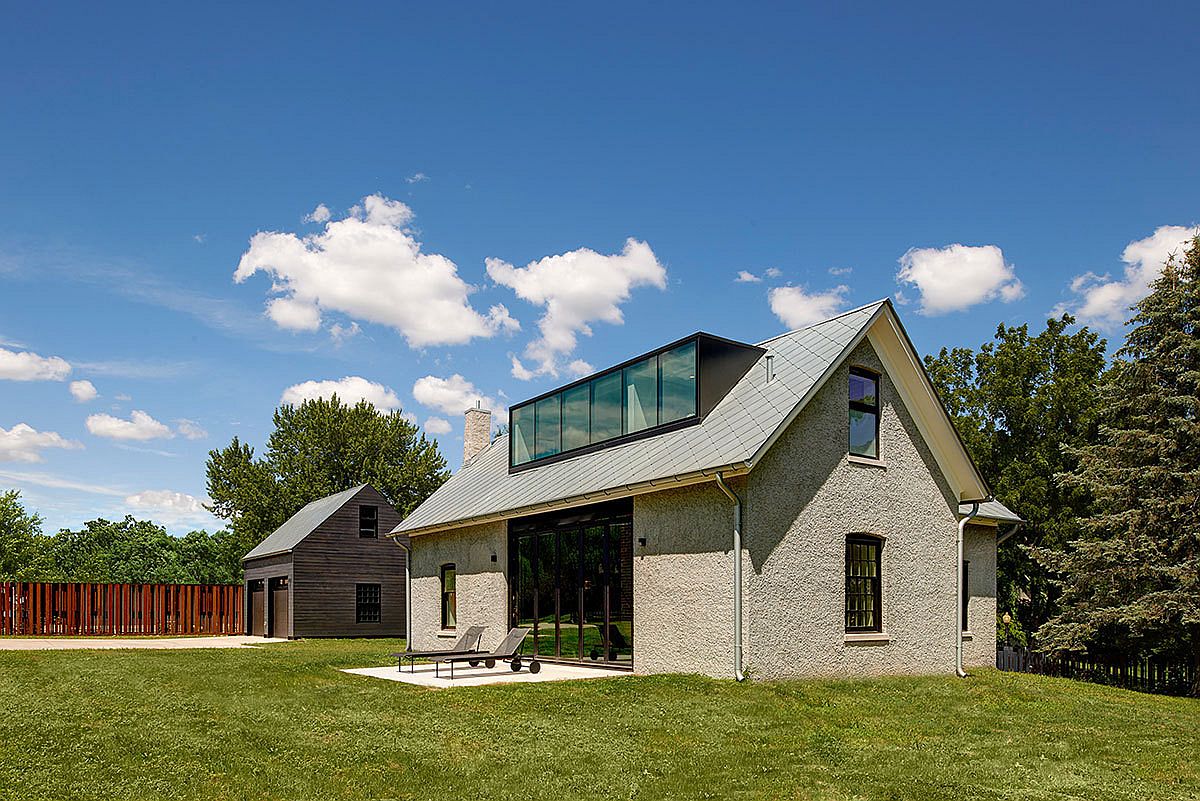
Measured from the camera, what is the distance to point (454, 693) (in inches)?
547

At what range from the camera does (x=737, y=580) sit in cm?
1520

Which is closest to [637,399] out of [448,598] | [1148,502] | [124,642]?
[448,598]

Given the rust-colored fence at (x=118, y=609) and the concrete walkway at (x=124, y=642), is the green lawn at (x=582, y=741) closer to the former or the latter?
the concrete walkway at (x=124, y=642)

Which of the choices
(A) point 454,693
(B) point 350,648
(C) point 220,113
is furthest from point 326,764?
(B) point 350,648

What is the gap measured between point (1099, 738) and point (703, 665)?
569 centimetres

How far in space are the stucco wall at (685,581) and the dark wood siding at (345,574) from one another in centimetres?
2158

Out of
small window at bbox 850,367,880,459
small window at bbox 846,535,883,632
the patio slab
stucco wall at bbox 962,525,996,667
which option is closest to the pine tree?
stucco wall at bbox 962,525,996,667

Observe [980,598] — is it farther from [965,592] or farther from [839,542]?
[839,542]

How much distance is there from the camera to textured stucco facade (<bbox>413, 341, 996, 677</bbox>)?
15.5m

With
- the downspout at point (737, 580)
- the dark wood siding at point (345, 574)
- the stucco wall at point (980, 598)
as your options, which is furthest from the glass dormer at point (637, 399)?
the dark wood siding at point (345, 574)

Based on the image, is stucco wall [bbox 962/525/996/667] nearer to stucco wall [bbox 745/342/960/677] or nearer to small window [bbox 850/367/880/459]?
stucco wall [bbox 745/342/960/677]

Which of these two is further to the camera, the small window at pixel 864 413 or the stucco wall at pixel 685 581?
the small window at pixel 864 413

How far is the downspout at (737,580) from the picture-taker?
15094mm

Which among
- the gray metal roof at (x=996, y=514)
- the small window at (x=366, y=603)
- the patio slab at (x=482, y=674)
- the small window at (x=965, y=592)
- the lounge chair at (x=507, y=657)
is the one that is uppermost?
the gray metal roof at (x=996, y=514)
